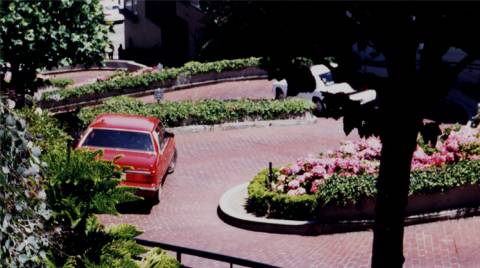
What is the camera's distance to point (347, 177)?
13508 millimetres

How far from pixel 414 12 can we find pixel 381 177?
4.98 ft

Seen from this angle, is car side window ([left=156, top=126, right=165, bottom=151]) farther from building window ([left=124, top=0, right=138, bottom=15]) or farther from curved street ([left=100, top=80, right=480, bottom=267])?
building window ([left=124, top=0, right=138, bottom=15])

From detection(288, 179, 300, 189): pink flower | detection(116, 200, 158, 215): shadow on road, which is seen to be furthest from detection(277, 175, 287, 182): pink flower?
detection(116, 200, 158, 215): shadow on road

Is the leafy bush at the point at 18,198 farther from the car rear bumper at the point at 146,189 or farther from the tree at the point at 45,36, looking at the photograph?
the car rear bumper at the point at 146,189

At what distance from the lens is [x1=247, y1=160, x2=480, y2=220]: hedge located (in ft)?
43.5

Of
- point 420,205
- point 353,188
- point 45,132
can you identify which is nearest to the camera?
point 45,132

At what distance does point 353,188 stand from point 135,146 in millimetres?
4788

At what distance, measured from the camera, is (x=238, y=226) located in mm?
14117

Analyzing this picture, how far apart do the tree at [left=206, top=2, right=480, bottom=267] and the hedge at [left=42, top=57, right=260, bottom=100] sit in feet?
83.6

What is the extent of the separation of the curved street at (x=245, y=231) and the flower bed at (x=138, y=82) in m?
11.7

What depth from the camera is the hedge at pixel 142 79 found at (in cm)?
3047

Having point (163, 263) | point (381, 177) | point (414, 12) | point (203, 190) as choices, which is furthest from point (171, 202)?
point (414, 12)

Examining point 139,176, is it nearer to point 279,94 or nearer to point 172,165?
point 172,165

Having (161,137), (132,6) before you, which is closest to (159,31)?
(132,6)
